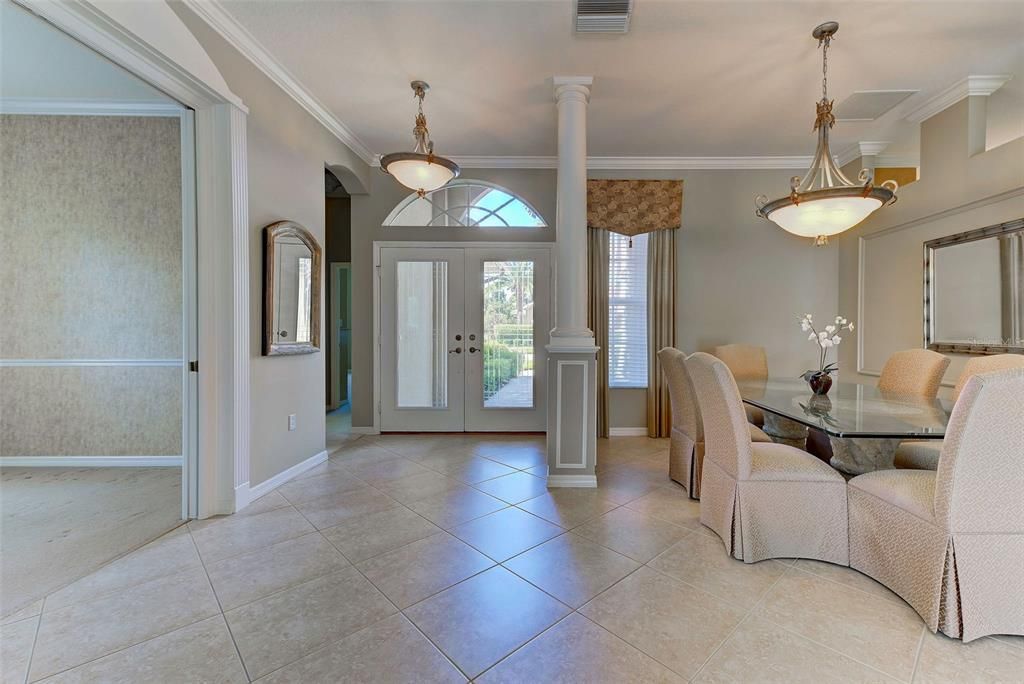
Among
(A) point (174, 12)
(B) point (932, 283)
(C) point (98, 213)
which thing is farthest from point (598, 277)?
(C) point (98, 213)

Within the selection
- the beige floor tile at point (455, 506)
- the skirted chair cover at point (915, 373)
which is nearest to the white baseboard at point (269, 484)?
the beige floor tile at point (455, 506)

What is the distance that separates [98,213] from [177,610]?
3229 millimetres

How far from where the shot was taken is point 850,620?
155 centimetres

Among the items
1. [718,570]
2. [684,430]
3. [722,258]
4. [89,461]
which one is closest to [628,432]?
[684,430]

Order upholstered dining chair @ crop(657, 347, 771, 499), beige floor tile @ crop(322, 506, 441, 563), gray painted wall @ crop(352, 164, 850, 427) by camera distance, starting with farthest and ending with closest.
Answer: gray painted wall @ crop(352, 164, 850, 427), upholstered dining chair @ crop(657, 347, 771, 499), beige floor tile @ crop(322, 506, 441, 563)

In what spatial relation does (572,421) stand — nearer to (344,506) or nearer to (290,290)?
(344,506)

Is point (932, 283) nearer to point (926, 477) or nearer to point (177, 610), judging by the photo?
point (926, 477)

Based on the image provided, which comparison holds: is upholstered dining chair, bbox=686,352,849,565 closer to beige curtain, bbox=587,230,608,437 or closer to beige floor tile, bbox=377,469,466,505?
beige floor tile, bbox=377,469,466,505

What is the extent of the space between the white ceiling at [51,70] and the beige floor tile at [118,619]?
256 cm

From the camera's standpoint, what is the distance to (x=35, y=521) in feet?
7.60

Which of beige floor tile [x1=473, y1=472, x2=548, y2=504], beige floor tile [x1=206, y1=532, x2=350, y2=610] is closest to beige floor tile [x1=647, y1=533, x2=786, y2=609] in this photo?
beige floor tile [x1=473, y1=472, x2=548, y2=504]

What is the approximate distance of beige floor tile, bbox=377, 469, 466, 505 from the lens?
2729 millimetres

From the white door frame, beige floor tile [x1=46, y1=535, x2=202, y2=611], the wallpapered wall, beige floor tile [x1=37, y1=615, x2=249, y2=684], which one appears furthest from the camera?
the wallpapered wall

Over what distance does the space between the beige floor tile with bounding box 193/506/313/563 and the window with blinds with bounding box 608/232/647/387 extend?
3214 mm
